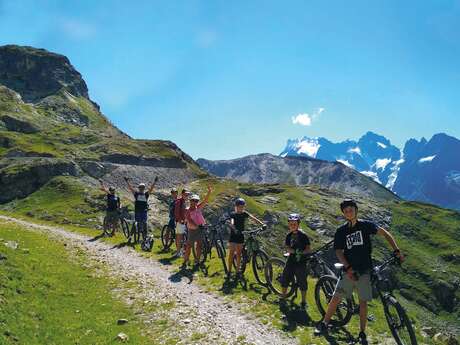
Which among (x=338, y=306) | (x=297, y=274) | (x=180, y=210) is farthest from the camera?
(x=180, y=210)

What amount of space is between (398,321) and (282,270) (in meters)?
6.88

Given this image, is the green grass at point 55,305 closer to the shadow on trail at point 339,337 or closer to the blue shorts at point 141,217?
the shadow on trail at point 339,337

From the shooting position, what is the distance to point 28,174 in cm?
9375

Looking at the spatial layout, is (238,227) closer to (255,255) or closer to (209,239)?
(255,255)

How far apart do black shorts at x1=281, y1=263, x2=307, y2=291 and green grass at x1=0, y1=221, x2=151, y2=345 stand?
624 centimetres

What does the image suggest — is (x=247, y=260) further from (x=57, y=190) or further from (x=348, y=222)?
(x=57, y=190)

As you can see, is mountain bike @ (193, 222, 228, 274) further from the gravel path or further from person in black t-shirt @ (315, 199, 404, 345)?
person in black t-shirt @ (315, 199, 404, 345)

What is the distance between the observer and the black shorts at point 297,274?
17.8 meters

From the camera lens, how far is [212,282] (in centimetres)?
2277

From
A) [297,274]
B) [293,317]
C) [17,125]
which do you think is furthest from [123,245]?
[17,125]

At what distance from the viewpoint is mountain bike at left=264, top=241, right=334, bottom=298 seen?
705 inches

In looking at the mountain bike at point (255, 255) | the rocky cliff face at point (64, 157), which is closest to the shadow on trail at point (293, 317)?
the mountain bike at point (255, 255)

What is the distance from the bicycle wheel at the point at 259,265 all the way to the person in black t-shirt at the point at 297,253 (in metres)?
3.17

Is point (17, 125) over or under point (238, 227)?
over
